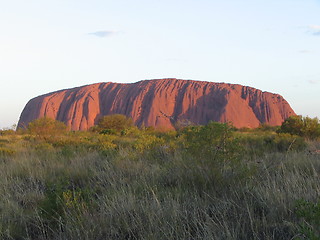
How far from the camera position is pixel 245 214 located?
3.22 meters

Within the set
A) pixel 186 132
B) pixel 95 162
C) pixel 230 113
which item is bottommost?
pixel 230 113

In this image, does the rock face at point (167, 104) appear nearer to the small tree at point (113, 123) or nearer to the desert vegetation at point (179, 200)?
the small tree at point (113, 123)

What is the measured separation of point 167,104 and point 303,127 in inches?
1774

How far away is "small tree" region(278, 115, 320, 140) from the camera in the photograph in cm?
1333

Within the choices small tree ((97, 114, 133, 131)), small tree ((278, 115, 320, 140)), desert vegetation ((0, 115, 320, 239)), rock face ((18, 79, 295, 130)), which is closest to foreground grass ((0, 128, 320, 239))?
desert vegetation ((0, 115, 320, 239))

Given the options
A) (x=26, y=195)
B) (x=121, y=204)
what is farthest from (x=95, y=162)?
(x=121, y=204)

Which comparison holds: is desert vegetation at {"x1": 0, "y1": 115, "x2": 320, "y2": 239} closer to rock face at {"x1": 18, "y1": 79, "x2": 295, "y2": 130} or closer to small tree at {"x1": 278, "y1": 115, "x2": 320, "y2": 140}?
small tree at {"x1": 278, "y1": 115, "x2": 320, "y2": 140}

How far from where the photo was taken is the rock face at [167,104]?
5606 cm

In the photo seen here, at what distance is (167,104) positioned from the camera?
58.3 m

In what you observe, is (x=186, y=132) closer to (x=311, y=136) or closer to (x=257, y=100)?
(x=311, y=136)

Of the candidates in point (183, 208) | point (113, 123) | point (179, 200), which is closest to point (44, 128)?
point (113, 123)

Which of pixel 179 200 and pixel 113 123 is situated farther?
pixel 113 123

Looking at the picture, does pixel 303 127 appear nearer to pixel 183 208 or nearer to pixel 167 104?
pixel 183 208

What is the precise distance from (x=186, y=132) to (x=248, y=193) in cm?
179
